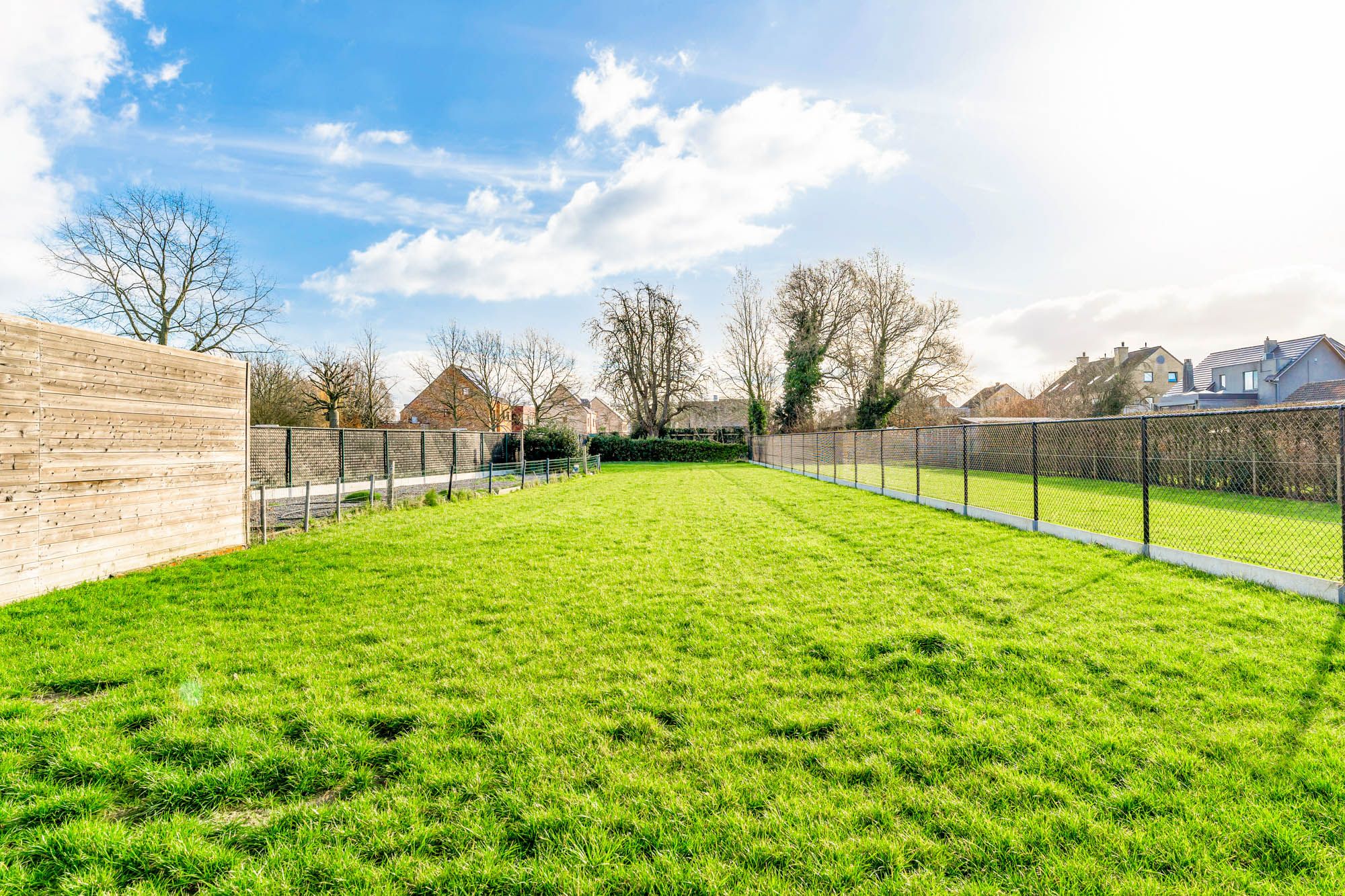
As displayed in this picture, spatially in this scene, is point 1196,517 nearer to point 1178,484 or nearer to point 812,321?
point 1178,484

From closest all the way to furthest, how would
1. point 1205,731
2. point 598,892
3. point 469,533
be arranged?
point 598,892, point 1205,731, point 469,533

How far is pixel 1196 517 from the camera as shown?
8.65m

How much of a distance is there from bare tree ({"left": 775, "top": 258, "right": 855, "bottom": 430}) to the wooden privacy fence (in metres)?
30.2

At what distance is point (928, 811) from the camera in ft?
7.47

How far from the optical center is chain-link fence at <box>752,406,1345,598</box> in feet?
21.6

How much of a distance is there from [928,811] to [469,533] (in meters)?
8.40

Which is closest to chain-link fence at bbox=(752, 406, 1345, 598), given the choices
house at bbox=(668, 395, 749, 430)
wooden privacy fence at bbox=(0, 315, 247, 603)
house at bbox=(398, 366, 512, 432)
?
wooden privacy fence at bbox=(0, 315, 247, 603)

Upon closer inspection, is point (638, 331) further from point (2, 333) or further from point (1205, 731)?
point (1205, 731)

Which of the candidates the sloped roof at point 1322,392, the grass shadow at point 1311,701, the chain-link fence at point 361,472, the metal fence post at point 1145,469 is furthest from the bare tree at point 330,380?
the sloped roof at point 1322,392

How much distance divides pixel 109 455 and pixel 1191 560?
12260 millimetres

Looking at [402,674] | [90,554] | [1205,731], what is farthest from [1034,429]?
[90,554]

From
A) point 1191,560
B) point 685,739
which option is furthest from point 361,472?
point 1191,560

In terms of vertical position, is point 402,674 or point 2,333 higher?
point 2,333

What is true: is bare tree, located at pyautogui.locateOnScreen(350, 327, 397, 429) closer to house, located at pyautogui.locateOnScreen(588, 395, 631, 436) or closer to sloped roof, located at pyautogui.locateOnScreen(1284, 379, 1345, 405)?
house, located at pyautogui.locateOnScreen(588, 395, 631, 436)
